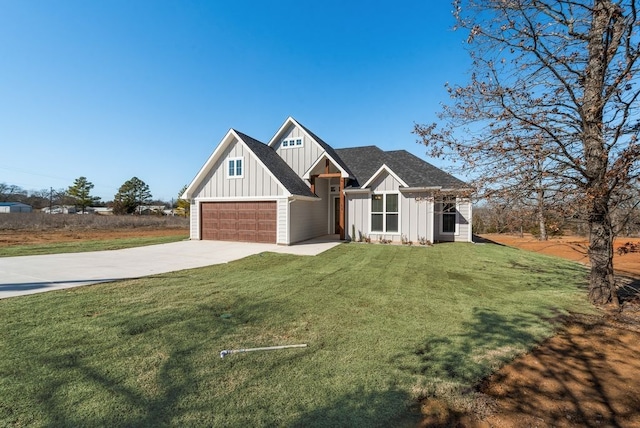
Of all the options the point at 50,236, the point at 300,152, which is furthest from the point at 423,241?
the point at 50,236

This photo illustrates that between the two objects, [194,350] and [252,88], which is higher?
[252,88]

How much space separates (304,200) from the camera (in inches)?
579

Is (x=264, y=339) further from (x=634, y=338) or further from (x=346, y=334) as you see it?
(x=634, y=338)

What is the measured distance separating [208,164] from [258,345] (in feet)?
42.7

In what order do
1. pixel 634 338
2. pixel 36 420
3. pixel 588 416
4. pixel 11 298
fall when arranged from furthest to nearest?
pixel 11 298 → pixel 634 338 → pixel 588 416 → pixel 36 420

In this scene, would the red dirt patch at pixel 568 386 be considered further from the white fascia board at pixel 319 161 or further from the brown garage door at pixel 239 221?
the white fascia board at pixel 319 161

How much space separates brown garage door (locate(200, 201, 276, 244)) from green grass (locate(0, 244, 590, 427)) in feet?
22.7

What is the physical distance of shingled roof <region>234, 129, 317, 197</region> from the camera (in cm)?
1366

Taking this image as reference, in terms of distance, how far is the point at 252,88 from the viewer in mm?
14938

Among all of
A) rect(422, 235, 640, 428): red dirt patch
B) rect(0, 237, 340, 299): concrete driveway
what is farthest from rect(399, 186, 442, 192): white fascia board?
rect(422, 235, 640, 428): red dirt patch

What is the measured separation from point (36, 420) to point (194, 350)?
4.40 ft

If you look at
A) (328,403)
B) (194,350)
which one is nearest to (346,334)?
(328,403)

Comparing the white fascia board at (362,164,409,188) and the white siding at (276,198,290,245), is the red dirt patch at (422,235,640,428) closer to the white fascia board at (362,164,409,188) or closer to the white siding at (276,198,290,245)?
the white fascia board at (362,164,409,188)

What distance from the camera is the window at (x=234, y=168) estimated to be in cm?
1420
